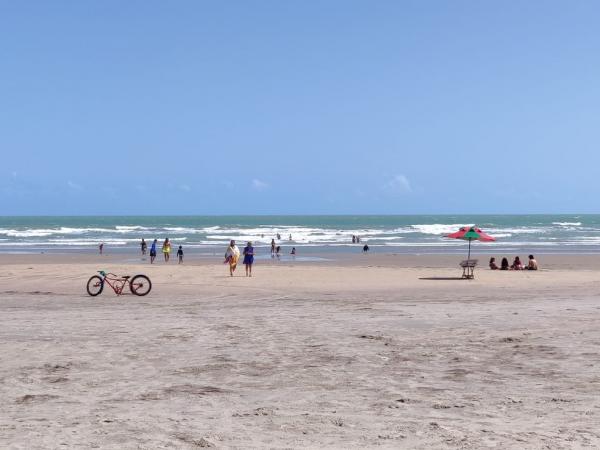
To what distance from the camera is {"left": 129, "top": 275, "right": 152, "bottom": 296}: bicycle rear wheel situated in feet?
57.6

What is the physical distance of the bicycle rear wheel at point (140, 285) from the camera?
17569 mm

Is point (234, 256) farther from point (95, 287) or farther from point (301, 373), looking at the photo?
point (301, 373)

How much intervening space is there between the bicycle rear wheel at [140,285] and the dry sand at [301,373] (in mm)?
1337

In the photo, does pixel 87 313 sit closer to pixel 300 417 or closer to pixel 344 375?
pixel 344 375

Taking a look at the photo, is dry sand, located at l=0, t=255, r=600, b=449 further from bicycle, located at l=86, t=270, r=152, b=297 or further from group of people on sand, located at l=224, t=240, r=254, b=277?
group of people on sand, located at l=224, t=240, r=254, b=277

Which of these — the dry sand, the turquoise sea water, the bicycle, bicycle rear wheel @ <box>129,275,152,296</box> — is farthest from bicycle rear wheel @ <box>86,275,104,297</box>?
the turquoise sea water

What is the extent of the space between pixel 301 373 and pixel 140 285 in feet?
34.3

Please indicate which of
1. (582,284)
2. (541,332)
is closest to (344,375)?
(541,332)

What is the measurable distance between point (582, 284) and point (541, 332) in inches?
423

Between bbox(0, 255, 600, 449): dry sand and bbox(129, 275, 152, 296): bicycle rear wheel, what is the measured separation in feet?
4.39

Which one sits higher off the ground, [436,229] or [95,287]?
[436,229]

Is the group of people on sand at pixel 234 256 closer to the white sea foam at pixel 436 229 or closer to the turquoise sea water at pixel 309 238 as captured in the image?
the turquoise sea water at pixel 309 238

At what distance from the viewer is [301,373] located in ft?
26.6

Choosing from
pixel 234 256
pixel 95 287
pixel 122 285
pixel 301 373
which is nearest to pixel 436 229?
pixel 234 256
